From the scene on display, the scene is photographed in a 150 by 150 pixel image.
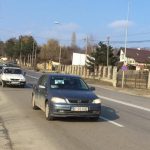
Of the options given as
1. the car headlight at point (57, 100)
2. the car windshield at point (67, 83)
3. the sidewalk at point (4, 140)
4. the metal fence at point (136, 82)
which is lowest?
the metal fence at point (136, 82)

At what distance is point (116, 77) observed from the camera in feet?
180

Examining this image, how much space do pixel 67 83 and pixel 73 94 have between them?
1.30m

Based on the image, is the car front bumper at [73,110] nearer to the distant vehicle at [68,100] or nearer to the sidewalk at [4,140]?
the distant vehicle at [68,100]

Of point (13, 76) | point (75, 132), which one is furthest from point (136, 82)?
point (75, 132)

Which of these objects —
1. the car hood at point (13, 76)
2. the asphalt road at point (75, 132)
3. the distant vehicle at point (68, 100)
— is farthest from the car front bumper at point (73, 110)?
the car hood at point (13, 76)

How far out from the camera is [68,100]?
13836mm

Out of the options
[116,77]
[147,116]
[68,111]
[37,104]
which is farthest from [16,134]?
[116,77]

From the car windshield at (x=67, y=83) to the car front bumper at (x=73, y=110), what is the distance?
1199mm

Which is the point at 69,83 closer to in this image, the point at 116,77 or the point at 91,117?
the point at 91,117

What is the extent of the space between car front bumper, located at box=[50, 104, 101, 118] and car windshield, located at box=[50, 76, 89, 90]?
120 cm

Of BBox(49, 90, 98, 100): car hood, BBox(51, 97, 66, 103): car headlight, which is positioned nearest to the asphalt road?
BBox(51, 97, 66, 103): car headlight

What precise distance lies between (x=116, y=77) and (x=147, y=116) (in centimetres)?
3794

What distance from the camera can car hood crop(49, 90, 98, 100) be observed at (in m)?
13.9

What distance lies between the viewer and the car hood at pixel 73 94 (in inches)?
548
